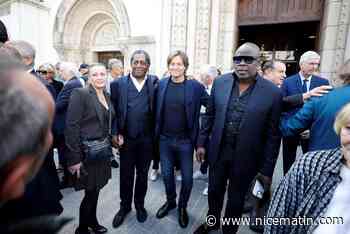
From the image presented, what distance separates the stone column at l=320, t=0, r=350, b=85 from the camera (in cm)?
504

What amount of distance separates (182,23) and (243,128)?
5.06 m

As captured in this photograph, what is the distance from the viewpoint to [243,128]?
1.90 meters

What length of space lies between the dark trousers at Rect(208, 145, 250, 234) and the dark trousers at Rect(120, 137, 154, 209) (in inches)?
28.6

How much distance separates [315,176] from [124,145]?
175 centimetres

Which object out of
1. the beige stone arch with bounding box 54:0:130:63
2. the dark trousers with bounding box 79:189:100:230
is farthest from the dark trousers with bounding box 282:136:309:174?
the beige stone arch with bounding box 54:0:130:63

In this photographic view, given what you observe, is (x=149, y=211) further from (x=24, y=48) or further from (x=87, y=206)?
(x=24, y=48)

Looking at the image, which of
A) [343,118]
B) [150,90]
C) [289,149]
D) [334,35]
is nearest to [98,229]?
[150,90]

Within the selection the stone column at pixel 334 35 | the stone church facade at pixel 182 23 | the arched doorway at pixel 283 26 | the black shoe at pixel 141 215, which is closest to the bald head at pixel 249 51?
the black shoe at pixel 141 215

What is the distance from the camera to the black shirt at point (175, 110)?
2328 millimetres

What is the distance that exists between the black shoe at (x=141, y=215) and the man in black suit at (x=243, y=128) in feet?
2.93

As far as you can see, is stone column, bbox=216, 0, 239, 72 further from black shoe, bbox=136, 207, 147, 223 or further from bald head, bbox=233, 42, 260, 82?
black shoe, bbox=136, 207, 147, 223

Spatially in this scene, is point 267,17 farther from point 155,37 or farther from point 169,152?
point 169,152

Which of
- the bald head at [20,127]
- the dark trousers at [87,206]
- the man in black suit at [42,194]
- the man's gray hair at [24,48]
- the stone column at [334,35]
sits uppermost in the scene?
the stone column at [334,35]

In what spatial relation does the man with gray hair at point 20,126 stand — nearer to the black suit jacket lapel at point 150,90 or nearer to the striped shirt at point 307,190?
the striped shirt at point 307,190
